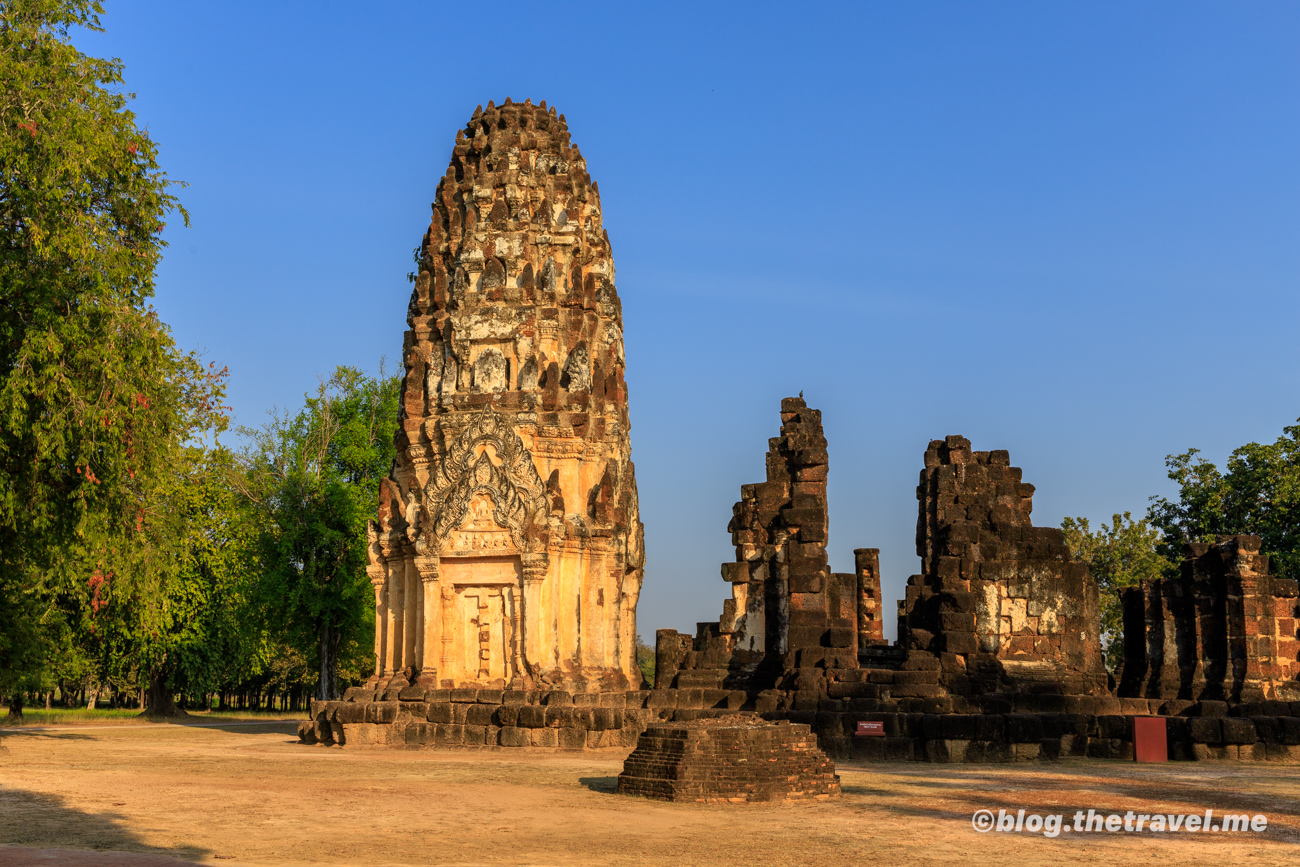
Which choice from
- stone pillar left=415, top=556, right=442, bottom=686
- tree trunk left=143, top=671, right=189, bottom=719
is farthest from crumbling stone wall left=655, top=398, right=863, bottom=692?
tree trunk left=143, top=671, right=189, bottom=719

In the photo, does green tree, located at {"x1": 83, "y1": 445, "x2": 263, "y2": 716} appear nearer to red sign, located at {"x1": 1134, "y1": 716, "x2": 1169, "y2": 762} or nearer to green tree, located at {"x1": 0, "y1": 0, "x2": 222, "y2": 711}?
green tree, located at {"x1": 0, "y1": 0, "x2": 222, "y2": 711}

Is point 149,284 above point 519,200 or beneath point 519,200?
beneath

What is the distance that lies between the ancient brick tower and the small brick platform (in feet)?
24.2

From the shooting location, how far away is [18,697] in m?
32.7

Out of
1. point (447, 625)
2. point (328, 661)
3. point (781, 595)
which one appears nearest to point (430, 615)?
point (447, 625)

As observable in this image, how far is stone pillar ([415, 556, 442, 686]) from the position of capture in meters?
19.2

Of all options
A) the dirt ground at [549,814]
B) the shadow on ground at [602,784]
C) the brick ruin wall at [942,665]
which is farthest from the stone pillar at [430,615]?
the shadow on ground at [602,784]

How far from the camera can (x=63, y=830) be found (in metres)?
8.73

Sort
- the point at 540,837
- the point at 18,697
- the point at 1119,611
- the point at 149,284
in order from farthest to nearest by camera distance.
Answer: the point at 1119,611 < the point at 18,697 < the point at 149,284 < the point at 540,837

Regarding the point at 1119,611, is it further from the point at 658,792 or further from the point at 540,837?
the point at 540,837

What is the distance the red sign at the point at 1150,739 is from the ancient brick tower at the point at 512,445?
8208mm

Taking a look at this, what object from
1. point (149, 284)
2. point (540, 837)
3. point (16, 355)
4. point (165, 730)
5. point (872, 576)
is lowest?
point (165, 730)

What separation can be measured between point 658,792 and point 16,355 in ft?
35.5

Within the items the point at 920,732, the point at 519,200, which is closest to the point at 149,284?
the point at 519,200
